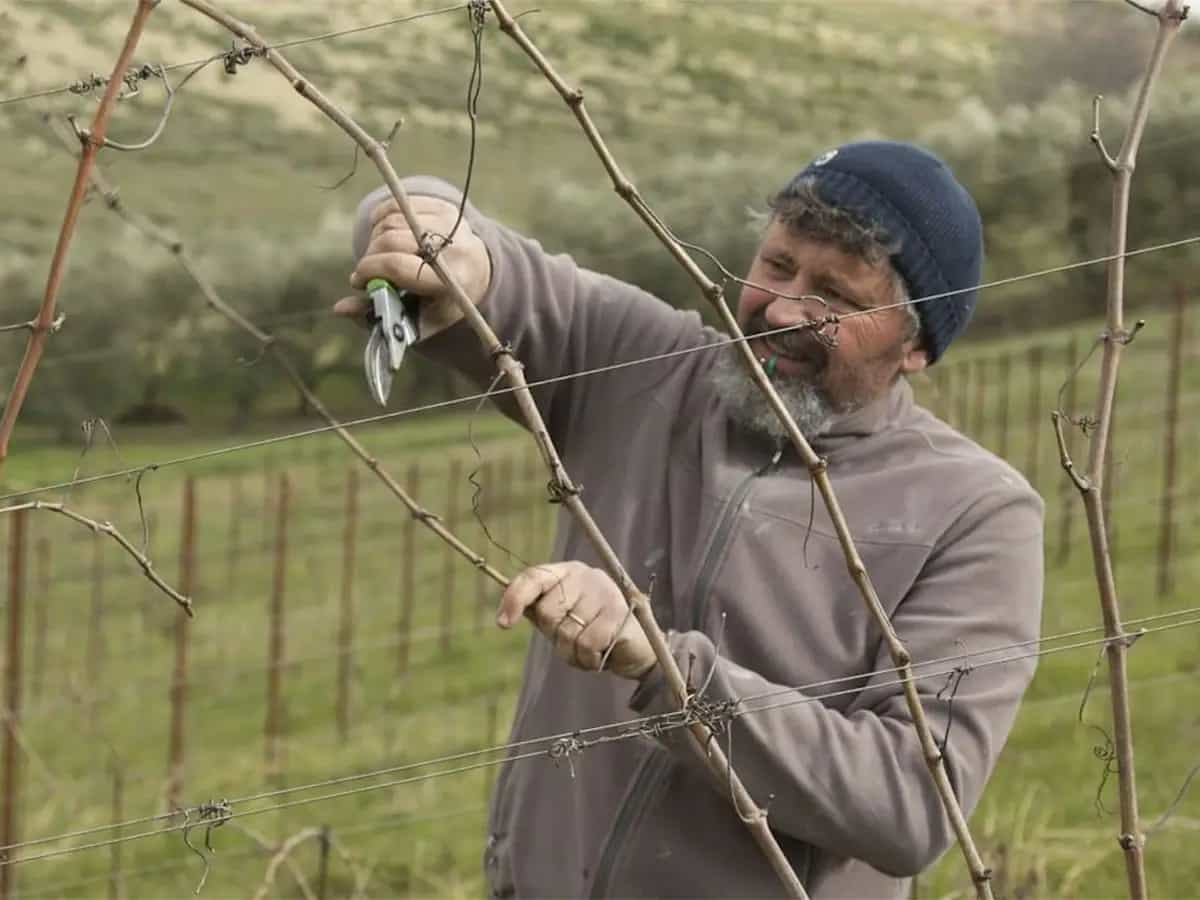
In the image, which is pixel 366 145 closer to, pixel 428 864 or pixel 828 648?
pixel 828 648

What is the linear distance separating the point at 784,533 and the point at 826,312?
0.89 feet

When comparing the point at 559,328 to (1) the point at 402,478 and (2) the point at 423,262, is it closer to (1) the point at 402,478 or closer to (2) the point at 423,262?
(2) the point at 423,262

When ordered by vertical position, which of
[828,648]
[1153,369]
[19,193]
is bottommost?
[828,648]

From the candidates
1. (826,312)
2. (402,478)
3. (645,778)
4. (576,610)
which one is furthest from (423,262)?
(402,478)

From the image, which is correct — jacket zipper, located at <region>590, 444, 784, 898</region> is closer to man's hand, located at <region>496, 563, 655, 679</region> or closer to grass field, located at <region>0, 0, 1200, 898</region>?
man's hand, located at <region>496, 563, 655, 679</region>

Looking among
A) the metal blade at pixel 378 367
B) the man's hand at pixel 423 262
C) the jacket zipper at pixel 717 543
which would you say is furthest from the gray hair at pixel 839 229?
the metal blade at pixel 378 367

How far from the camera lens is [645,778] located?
2.05 metres

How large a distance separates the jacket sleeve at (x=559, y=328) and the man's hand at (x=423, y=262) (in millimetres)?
42

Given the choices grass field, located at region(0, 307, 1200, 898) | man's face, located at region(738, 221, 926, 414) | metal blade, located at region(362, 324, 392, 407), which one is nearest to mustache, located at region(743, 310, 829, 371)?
man's face, located at region(738, 221, 926, 414)

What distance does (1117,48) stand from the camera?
9.28 meters

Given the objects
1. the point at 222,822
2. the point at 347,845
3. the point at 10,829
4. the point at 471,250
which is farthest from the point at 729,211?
the point at 222,822

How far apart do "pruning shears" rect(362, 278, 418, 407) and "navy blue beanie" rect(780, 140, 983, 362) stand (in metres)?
0.60

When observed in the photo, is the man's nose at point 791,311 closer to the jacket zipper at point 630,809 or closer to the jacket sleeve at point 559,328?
the jacket sleeve at point 559,328

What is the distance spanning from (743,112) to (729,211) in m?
1.90
